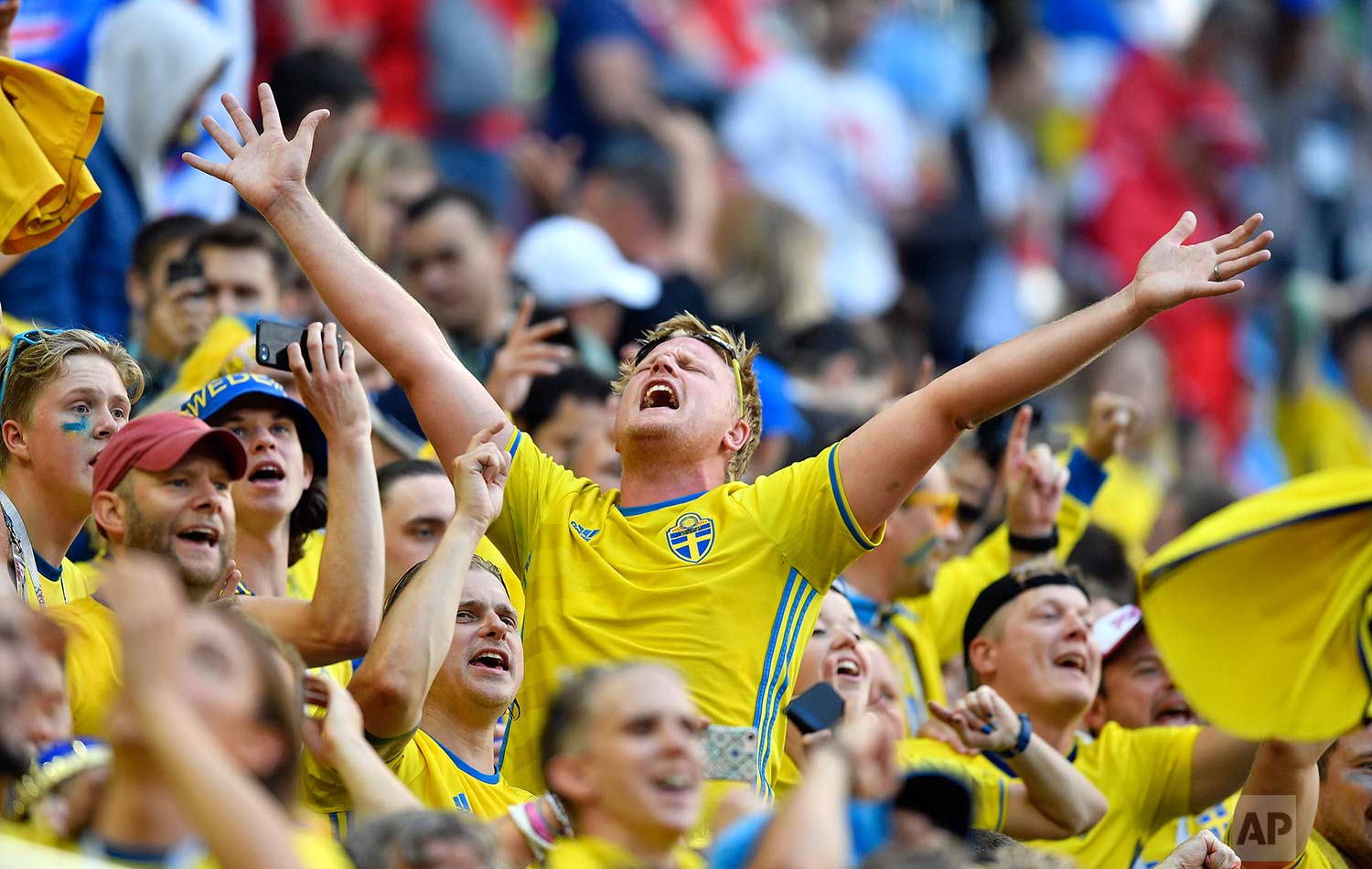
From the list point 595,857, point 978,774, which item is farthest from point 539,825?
point 978,774

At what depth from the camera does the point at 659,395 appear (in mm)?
5781

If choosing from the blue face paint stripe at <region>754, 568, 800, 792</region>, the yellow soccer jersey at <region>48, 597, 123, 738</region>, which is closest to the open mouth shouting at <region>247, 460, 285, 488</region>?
the yellow soccer jersey at <region>48, 597, 123, 738</region>

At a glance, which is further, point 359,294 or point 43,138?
point 43,138

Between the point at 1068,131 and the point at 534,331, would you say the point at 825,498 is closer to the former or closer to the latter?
the point at 534,331

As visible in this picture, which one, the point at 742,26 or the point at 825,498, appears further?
the point at 742,26

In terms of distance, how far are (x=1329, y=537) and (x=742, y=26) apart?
9789 millimetres

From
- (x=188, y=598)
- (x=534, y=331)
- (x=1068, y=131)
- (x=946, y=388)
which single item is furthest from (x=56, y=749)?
(x=1068, y=131)

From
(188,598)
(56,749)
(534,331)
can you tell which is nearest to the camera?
(56,749)

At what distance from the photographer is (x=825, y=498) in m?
5.38

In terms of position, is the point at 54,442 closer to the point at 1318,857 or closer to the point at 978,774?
the point at 978,774

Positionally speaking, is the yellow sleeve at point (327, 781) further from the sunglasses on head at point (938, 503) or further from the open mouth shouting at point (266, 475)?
the sunglasses on head at point (938, 503)

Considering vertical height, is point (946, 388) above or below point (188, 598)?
above

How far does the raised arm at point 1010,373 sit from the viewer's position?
206 inches

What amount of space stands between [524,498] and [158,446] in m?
1.07
